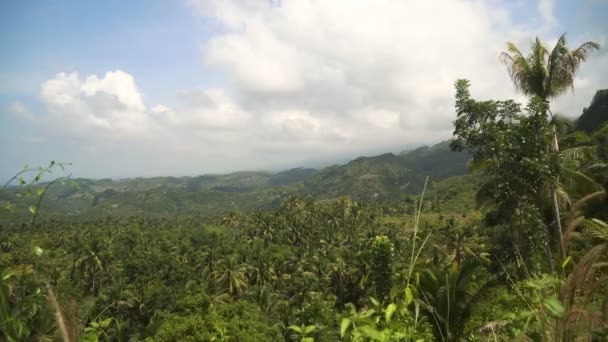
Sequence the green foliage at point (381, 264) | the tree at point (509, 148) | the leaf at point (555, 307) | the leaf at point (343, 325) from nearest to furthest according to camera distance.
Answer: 1. the leaf at point (555, 307)
2. the leaf at point (343, 325)
3. the tree at point (509, 148)
4. the green foliage at point (381, 264)

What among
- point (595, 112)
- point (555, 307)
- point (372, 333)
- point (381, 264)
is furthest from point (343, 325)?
point (595, 112)

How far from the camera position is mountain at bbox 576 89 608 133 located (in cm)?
8800

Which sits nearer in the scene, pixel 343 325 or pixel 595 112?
pixel 343 325

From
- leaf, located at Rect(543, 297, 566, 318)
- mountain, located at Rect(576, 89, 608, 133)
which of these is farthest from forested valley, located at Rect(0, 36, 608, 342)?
mountain, located at Rect(576, 89, 608, 133)

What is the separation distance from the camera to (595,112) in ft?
299

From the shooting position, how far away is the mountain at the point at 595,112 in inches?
3465

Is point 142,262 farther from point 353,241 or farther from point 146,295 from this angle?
point 353,241

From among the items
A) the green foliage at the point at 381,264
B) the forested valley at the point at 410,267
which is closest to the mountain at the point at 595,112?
the forested valley at the point at 410,267

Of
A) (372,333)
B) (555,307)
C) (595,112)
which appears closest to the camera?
(555,307)

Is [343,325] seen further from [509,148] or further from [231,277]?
[231,277]

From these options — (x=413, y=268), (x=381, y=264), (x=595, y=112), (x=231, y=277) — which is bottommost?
(x=231, y=277)

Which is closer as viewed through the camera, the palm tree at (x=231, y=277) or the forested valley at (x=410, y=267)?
the forested valley at (x=410, y=267)

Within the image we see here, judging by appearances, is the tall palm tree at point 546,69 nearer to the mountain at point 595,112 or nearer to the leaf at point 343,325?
the leaf at point 343,325

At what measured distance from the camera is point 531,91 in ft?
52.3
